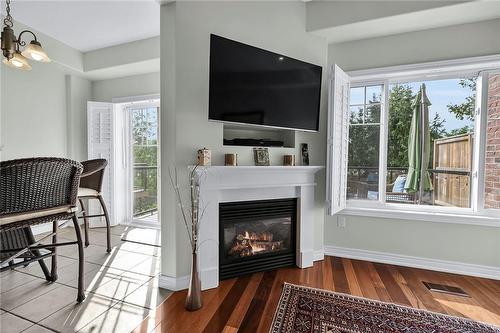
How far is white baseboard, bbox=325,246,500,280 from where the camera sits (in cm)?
245

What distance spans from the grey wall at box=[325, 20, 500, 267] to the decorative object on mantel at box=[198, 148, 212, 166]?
1.76 metres

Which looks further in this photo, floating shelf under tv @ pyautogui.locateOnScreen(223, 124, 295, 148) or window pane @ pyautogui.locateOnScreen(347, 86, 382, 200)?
window pane @ pyautogui.locateOnScreen(347, 86, 382, 200)

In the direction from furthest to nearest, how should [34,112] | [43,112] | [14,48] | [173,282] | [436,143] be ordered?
1. [43,112]
2. [34,112]
3. [436,143]
4. [173,282]
5. [14,48]

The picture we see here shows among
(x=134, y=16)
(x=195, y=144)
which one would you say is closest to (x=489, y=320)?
(x=195, y=144)

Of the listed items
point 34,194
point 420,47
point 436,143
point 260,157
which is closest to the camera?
point 34,194

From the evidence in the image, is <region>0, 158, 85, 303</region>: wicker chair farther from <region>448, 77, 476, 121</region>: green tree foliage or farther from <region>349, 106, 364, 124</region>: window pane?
<region>448, 77, 476, 121</region>: green tree foliage

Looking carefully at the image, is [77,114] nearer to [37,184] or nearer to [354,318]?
[37,184]

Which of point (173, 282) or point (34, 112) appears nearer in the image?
point (173, 282)

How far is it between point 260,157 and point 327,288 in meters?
1.37

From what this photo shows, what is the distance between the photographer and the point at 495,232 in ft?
7.95

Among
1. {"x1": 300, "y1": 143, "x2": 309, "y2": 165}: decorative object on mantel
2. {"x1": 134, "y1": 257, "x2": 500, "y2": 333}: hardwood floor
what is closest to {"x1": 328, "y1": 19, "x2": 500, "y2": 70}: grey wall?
{"x1": 300, "y1": 143, "x2": 309, "y2": 165}: decorative object on mantel

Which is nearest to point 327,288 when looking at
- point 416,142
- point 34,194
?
point 416,142

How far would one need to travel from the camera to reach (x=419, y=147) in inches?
109

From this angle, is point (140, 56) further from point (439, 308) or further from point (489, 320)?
point (489, 320)
